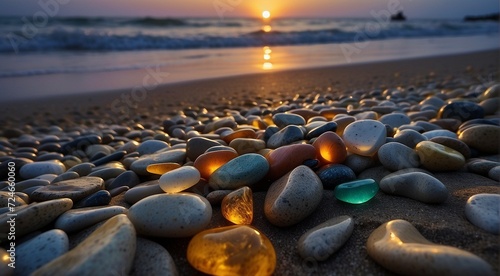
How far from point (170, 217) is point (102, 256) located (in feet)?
0.87

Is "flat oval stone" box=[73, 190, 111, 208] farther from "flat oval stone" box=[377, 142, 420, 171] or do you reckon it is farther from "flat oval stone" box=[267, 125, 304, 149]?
"flat oval stone" box=[377, 142, 420, 171]

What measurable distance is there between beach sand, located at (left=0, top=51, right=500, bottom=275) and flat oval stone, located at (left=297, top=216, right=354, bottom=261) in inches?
1.0

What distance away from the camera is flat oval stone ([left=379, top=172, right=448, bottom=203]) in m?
1.28

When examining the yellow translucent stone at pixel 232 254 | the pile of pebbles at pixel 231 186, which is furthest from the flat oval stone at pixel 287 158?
the yellow translucent stone at pixel 232 254

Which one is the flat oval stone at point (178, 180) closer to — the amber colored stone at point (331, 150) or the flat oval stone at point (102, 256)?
the flat oval stone at point (102, 256)

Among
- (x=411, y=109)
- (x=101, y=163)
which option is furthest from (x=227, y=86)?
(x=101, y=163)

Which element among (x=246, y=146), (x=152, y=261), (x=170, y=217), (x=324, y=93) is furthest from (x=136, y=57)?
(x=152, y=261)

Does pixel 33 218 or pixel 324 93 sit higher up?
pixel 33 218

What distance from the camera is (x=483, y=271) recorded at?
82 centimetres

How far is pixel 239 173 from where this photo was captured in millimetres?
1443

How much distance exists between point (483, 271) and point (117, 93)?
4643 mm

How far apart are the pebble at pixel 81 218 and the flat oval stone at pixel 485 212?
1262 millimetres

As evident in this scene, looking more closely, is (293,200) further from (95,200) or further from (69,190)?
(69,190)

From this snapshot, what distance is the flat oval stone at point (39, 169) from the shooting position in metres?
2.08
